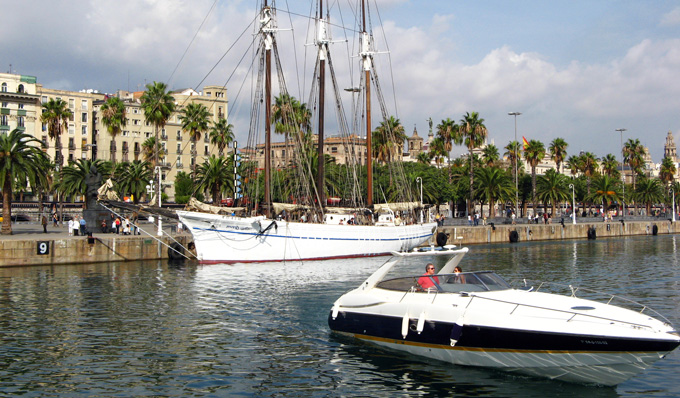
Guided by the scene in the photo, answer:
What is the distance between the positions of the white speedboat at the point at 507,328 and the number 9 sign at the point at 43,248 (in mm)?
31311

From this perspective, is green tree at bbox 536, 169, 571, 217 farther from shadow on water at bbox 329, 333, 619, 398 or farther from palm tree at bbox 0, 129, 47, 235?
shadow on water at bbox 329, 333, 619, 398

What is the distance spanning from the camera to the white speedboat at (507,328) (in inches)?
564

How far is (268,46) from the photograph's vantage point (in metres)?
51.4

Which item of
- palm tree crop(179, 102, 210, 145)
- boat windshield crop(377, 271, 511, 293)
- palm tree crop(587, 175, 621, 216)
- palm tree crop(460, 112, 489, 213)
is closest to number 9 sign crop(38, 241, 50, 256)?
boat windshield crop(377, 271, 511, 293)

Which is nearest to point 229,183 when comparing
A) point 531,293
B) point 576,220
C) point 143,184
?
point 143,184

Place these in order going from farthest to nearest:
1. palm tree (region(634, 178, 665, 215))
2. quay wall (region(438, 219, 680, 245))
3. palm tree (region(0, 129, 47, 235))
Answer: palm tree (region(634, 178, 665, 215)), quay wall (region(438, 219, 680, 245)), palm tree (region(0, 129, 47, 235))

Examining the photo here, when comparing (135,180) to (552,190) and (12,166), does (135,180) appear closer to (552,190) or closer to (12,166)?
(12,166)

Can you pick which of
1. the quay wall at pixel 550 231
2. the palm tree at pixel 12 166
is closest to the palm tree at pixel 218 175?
the palm tree at pixel 12 166

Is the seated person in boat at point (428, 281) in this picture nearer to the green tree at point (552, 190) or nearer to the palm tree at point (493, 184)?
the palm tree at point (493, 184)

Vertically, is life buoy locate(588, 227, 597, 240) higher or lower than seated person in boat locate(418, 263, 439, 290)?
lower

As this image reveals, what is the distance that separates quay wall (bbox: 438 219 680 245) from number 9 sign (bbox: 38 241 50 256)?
41.3m

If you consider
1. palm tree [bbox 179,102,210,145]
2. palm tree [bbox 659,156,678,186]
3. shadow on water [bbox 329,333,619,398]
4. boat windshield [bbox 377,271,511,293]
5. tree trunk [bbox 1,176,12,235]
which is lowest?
shadow on water [bbox 329,333,619,398]

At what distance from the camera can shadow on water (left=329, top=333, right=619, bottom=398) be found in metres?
15.0

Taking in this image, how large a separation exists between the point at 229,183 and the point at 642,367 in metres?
64.2
